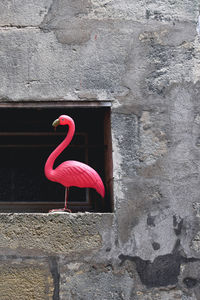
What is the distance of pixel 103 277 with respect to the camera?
8.95 ft

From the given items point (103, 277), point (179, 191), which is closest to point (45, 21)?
point (179, 191)

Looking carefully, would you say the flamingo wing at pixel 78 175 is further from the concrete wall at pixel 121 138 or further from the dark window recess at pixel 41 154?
the dark window recess at pixel 41 154

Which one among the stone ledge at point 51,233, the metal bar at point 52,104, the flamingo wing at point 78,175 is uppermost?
the metal bar at point 52,104

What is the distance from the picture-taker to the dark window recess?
3.33 meters

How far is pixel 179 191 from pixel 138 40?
44.6 inches

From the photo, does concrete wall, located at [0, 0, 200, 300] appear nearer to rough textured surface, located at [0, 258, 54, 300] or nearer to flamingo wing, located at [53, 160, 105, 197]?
rough textured surface, located at [0, 258, 54, 300]

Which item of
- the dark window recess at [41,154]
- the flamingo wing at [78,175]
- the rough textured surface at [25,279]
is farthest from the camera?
the dark window recess at [41,154]

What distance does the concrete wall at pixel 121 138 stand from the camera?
2730 mm

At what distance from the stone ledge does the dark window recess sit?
18.0 inches

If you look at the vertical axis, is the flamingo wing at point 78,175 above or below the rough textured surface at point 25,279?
above

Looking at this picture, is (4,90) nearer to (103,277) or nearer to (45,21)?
(45,21)

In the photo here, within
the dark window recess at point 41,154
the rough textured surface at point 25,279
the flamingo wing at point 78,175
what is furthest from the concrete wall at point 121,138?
the dark window recess at point 41,154

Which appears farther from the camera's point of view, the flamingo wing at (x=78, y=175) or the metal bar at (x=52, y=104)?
the metal bar at (x=52, y=104)

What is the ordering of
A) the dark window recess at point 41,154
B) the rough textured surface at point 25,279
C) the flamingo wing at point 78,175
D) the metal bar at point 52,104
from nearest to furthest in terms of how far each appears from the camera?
the rough textured surface at point 25,279
the flamingo wing at point 78,175
the metal bar at point 52,104
the dark window recess at point 41,154
